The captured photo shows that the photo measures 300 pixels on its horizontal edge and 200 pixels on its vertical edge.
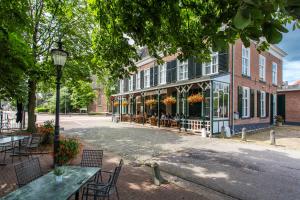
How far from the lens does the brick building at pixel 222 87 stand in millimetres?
15125

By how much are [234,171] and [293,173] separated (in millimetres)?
1917

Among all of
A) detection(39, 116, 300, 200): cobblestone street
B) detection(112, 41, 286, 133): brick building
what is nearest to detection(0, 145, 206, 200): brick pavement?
detection(39, 116, 300, 200): cobblestone street

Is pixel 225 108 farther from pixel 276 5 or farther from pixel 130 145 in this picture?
pixel 276 5

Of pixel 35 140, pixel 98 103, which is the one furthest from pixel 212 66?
pixel 98 103

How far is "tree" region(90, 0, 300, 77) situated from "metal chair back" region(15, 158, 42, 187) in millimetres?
3490

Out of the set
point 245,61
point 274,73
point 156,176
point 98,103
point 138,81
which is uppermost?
point 245,61

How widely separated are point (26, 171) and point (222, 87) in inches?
541

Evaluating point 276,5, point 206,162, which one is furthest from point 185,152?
point 276,5

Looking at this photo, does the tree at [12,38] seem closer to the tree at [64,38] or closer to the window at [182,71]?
the tree at [64,38]

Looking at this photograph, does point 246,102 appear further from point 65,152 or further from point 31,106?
point 31,106

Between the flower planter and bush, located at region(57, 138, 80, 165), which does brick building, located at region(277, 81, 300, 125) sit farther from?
the flower planter

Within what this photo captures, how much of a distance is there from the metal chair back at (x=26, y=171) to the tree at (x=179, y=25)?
3.49 m

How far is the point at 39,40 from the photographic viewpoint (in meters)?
13.2

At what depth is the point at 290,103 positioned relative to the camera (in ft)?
76.6
